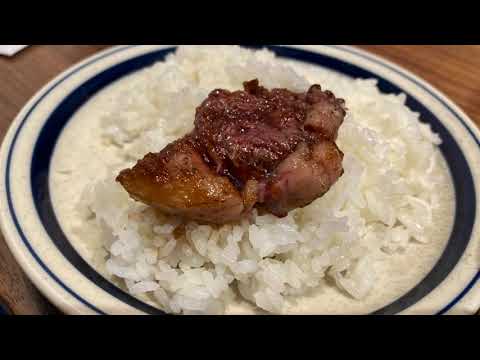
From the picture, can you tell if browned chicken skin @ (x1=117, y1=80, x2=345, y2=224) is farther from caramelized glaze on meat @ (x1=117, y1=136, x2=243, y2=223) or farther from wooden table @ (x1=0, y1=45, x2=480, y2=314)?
wooden table @ (x1=0, y1=45, x2=480, y2=314)

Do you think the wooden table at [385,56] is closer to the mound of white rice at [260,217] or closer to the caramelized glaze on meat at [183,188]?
the mound of white rice at [260,217]

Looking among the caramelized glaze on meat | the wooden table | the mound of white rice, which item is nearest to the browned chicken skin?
the caramelized glaze on meat

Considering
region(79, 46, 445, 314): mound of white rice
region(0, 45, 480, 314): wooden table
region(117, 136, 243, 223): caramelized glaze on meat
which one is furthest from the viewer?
region(0, 45, 480, 314): wooden table

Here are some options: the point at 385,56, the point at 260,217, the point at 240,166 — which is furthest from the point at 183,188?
the point at 385,56

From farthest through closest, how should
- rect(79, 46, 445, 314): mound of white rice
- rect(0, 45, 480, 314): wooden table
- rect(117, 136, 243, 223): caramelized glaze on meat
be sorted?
rect(0, 45, 480, 314): wooden table, rect(79, 46, 445, 314): mound of white rice, rect(117, 136, 243, 223): caramelized glaze on meat

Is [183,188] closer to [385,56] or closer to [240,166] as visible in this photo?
[240,166]

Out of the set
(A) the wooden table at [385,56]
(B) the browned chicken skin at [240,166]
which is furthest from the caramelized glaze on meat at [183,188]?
(A) the wooden table at [385,56]
